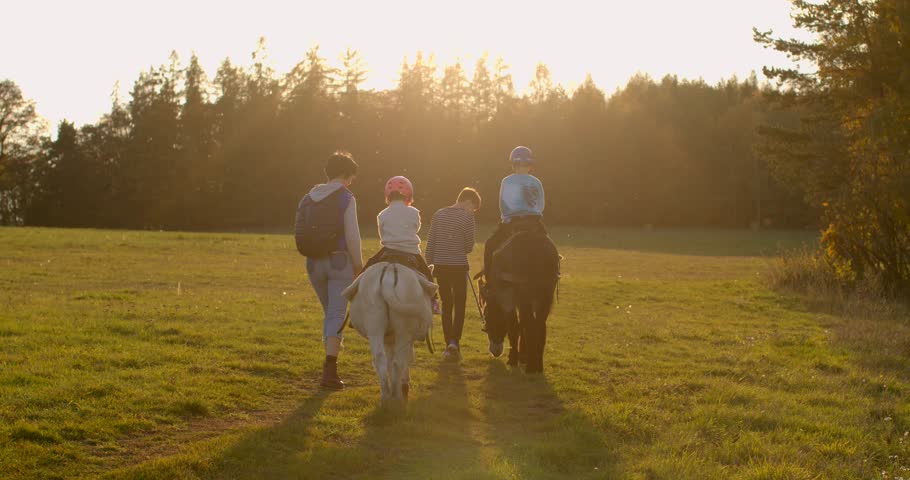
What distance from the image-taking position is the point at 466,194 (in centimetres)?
1100

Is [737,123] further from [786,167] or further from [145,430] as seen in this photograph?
[145,430]

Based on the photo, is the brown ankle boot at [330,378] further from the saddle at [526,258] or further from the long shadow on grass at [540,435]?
the saddle at [526,258]

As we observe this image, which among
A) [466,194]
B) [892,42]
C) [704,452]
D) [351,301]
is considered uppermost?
[892,42]

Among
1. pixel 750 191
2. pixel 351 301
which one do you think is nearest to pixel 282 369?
pixel 351 301

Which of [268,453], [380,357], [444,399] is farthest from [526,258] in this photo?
[268,453]

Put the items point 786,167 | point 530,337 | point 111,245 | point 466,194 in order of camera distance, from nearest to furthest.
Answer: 1. point 530,337
2. point 466,194
3. point 786,167
4. point 111,245

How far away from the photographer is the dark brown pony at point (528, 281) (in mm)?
9586

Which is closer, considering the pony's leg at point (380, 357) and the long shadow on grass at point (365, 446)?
the long shadow on grass at point (365, 446)

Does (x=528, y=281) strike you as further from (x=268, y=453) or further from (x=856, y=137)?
(x=856, y=137)

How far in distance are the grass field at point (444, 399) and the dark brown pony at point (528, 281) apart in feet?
1.58

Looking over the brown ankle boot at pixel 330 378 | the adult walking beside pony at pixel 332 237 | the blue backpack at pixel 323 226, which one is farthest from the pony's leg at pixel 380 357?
the brown ankle boot at pixel 330 378

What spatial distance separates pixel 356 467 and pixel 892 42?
58.3ft

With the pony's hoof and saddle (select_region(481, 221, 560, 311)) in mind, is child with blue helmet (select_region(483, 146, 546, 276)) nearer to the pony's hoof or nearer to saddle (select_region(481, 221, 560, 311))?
saddle (select_region(481, 221, 560, 311))

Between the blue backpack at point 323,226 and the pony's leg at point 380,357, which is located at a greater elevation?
the blue backpack at point 323,226
